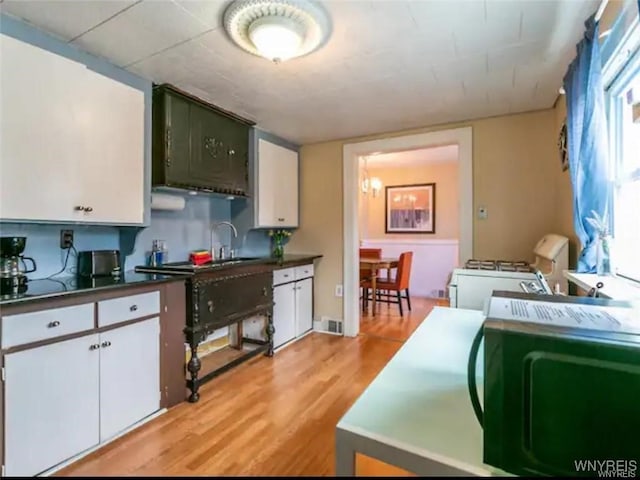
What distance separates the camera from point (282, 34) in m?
1.51

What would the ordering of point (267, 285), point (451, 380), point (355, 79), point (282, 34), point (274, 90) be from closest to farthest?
point (451, 380) → point (282, 34) → point (355, 79) → point (274, 90) → point (267, 285)

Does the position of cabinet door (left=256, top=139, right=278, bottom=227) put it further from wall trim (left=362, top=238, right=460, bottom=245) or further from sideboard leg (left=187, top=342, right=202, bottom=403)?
wall trim (left=362, top=238, right=460, bottom=245)

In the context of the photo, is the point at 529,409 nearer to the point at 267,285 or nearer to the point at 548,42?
the point at 548,42

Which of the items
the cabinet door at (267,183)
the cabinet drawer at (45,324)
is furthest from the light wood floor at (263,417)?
the cabinet door at (267,183)

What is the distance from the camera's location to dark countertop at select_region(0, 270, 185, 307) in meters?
1.41

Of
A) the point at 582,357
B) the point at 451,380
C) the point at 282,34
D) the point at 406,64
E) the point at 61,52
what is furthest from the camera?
the point at 406,64

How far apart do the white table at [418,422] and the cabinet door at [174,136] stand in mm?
1988

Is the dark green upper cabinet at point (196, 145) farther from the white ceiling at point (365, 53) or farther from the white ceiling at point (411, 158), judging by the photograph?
the white ceiling at point (411, 158)

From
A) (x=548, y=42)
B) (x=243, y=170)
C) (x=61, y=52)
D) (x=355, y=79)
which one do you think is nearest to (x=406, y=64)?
(x=355, y=79)

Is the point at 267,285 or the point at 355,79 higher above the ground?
the point at 355,79

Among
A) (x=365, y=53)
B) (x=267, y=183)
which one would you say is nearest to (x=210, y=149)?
(x=267, y=183)

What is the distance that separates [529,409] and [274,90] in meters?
2.30

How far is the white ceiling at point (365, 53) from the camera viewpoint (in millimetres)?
1467

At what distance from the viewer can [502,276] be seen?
2.10 m
